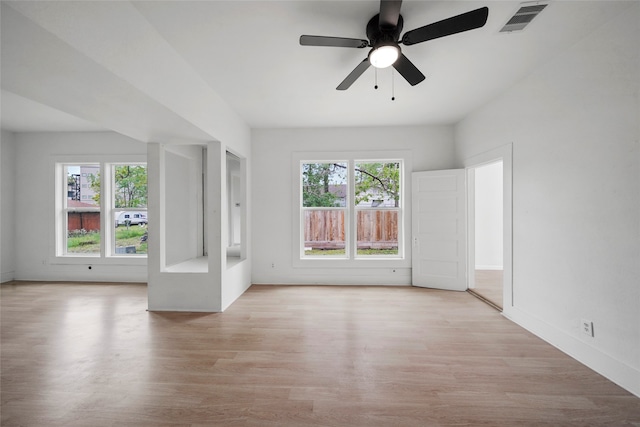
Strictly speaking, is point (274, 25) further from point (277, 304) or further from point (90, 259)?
point (90, 259)

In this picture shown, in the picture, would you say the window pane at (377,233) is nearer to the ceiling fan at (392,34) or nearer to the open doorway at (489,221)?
the open doorway at (489,221)

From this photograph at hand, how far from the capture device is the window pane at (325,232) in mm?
4695

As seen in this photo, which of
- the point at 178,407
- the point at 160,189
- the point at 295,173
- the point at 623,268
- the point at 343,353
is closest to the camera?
the point at 178,407

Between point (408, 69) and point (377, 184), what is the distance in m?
2.61

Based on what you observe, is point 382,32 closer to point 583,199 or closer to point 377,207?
point 583,199

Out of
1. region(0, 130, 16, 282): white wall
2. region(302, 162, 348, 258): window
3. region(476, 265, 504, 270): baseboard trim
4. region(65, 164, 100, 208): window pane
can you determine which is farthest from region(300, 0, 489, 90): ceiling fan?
region(0, 130, 16, 282): white wall

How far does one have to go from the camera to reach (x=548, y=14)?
1.95 meters

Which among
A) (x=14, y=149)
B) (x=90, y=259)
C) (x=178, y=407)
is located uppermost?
(x=14, y=149)

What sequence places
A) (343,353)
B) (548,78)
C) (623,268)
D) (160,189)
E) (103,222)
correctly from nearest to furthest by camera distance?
(623,268) < (343,353) < (548,78) < (160,189) < (103,222)

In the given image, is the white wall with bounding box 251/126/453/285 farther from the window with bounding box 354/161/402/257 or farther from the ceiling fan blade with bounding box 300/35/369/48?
the ceiling fan blade with bounding box 300/35/369/48

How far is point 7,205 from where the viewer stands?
4.79m

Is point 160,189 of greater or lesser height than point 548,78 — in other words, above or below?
below

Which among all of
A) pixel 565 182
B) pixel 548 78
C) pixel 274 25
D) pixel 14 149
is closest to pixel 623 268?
pixel 565 182

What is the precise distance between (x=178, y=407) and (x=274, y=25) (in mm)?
2822
